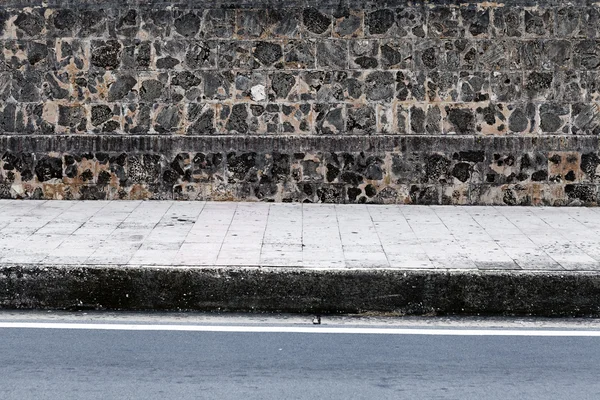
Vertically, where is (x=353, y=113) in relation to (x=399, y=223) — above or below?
above

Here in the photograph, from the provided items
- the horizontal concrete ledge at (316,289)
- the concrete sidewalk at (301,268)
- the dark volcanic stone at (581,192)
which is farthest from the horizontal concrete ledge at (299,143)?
the horizontal concrete ledge at (316,289)

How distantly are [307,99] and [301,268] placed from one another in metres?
4.19

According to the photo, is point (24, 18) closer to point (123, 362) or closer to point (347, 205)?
point (347, 205)

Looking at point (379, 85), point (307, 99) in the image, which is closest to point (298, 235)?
point (307, 99)

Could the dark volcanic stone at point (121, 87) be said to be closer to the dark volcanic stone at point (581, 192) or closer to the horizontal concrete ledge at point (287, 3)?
the horizontal concrete ledge at point (287, 3)

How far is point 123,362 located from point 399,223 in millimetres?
4498

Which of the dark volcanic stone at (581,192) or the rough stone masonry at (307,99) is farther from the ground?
the rough stone masonry at (307,99)

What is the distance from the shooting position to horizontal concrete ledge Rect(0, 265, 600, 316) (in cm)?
785

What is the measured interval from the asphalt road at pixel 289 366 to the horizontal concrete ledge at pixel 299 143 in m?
4.81

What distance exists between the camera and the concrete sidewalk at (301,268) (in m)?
7.86

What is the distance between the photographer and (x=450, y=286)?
7855 millimetres

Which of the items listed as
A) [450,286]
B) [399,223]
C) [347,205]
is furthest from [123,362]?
[347,205]

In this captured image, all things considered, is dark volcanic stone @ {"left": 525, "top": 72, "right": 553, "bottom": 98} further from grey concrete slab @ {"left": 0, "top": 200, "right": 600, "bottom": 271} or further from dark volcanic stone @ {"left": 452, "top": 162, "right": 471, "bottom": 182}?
grey concrete slab @ {"left": 0, "top": 200, "right": 600, "bottom": 271}

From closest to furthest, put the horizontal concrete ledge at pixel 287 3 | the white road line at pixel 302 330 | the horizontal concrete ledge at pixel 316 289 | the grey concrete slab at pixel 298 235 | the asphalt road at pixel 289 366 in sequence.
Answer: the asphalt road at pixel 289 366 → the white road line at pixel 302 330 → the horizontal concrete ledge at pixel 316 289 → the grey concrete slab at pixel 298 235 → the horizontal concrete ledge at pixel 287 3
